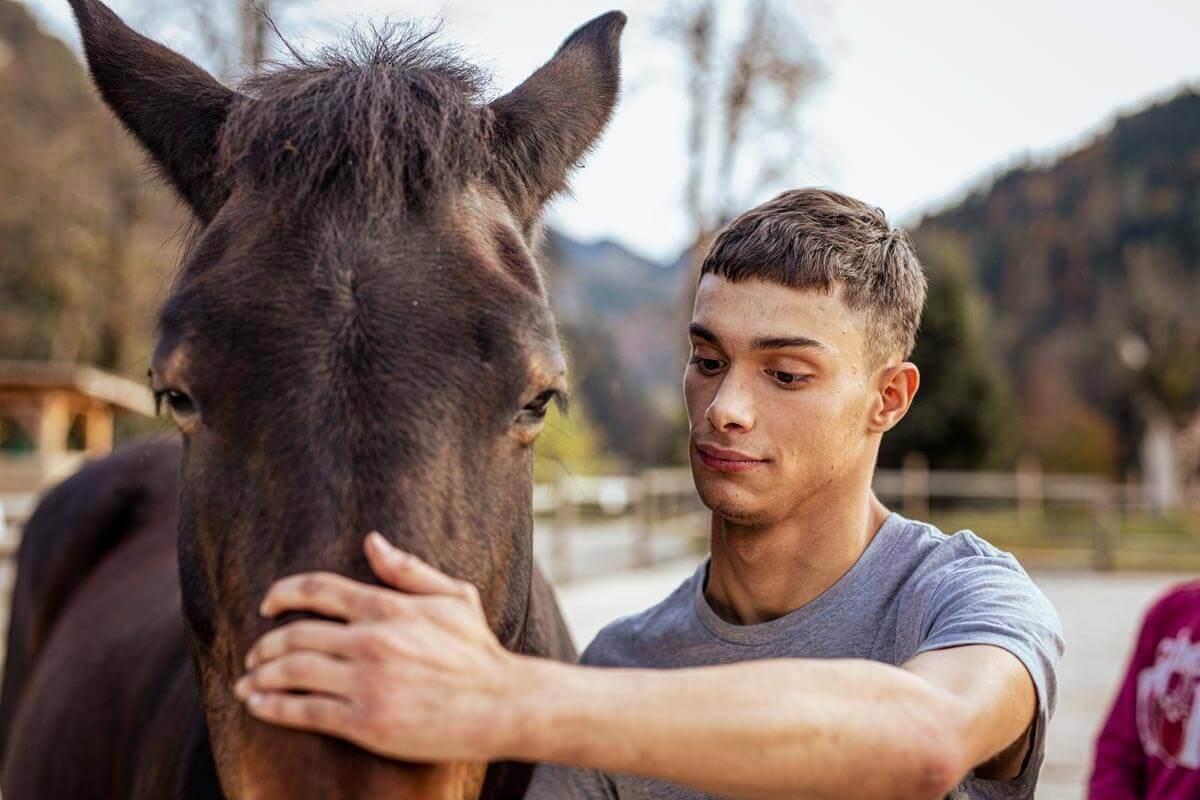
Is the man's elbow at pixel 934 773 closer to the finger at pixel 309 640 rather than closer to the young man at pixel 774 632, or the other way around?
the young man at pixel 774 632

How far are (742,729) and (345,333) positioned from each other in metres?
0.79

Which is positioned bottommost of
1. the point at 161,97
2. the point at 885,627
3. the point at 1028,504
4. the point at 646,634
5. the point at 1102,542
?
the point at 1028,504

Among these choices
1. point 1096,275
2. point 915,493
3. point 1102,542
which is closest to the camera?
point 1102,542

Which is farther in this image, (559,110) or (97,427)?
(97,427)

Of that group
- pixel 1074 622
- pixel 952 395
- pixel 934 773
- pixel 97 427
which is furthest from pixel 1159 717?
pixel 952 395

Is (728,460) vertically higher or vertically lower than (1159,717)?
higher

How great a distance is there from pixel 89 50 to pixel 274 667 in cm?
163

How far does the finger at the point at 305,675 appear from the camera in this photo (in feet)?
3.78

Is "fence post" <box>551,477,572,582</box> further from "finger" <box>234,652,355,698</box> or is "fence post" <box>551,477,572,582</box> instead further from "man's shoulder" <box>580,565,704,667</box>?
"finger" <box>234,652,355,698</box>

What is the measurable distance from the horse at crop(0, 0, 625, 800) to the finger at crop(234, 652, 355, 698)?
13cm

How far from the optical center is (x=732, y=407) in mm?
1878

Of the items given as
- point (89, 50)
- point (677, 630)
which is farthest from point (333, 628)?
point (89, 50)

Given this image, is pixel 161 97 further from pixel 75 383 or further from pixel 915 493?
pixel 915 493

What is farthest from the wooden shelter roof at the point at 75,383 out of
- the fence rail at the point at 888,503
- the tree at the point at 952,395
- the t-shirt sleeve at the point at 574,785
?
the tree at the point at 952,395
